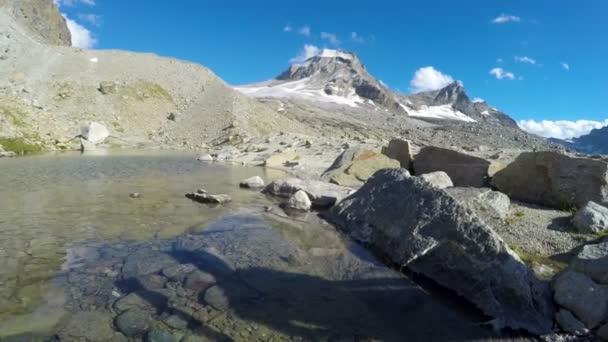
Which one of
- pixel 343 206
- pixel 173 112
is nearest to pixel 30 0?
pixel 173 112

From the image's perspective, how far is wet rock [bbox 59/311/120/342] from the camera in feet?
17.4

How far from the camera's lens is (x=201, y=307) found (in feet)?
21.0

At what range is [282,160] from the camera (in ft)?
103

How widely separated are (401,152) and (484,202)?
9733 millimetres

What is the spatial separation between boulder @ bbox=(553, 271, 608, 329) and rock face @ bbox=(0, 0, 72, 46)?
10838cm

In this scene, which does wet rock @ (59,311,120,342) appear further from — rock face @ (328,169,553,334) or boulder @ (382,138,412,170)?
boulder @ (382,138,412,170)

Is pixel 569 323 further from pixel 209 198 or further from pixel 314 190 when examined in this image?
pixel 209 198

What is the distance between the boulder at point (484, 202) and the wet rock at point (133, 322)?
29.1 ft

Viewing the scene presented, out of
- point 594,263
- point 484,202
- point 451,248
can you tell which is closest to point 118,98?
point 484,202

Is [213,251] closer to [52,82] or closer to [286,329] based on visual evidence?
[286,329]

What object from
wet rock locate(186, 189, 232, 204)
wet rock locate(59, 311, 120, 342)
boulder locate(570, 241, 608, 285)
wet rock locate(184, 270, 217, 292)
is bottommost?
wet rock locate(59, 311, 120, 342)

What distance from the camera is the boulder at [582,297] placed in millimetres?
5973

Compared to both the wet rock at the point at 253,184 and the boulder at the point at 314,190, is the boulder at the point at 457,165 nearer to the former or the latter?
the boulder at the point at 314,190

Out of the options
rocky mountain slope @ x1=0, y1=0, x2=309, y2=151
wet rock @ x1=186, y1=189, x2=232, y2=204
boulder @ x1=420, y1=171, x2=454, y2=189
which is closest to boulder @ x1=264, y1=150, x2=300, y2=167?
wet rock @ x1=186, y1=189, x2=232, y2=204
